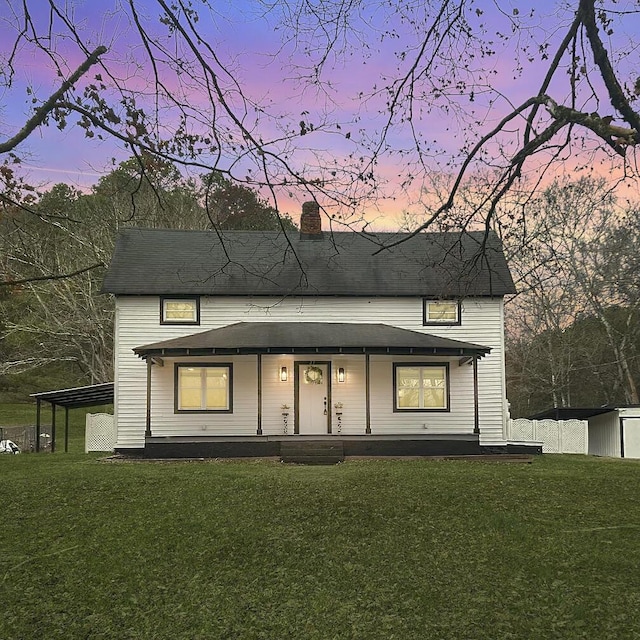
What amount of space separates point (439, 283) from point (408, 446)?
4.71 metres

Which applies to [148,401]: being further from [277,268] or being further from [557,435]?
[557,435]

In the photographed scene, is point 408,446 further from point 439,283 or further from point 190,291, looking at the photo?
point 190,291

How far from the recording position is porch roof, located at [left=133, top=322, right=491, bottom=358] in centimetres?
1692

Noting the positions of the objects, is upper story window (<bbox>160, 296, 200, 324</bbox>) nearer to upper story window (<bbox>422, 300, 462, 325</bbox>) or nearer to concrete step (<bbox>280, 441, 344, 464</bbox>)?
concrete step (<bbox>280, 441, 344, 464</bbox>)

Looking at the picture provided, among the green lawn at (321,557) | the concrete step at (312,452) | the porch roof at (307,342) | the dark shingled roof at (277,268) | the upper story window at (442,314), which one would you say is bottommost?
the green lawn at (321,557)

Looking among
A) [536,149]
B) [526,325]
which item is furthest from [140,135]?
[526,325]

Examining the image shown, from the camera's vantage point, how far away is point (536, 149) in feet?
23.9

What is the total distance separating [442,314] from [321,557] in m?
12.2

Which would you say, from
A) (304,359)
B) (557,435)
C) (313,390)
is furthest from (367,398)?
(557,435)

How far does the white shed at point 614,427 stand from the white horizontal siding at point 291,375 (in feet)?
14.1

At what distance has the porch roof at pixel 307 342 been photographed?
55.5 ft

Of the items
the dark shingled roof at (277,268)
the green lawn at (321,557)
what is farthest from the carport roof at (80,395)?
the green lawn at (321,557)

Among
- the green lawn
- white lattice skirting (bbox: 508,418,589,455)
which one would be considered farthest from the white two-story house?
the green lawn

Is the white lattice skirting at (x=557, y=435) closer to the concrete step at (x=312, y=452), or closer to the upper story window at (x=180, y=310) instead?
the concrete step at (x=312, y=452)
